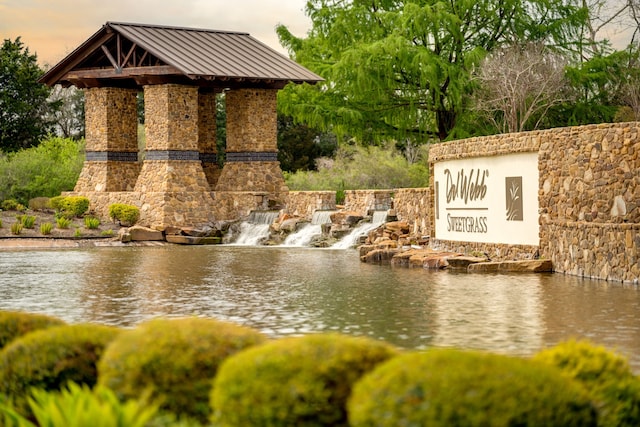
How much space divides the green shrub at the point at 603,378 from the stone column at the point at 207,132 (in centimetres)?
3761

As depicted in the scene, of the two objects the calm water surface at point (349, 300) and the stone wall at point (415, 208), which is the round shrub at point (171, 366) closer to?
the calm water surface at point (349, 300)

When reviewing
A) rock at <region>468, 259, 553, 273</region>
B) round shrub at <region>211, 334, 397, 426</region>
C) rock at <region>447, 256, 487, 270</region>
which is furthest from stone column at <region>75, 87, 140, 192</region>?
round shrub at <region>211, 334, 397, 426</region>

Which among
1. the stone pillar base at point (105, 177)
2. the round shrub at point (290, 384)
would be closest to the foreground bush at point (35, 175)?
the stone pillar base at point (105, 177)

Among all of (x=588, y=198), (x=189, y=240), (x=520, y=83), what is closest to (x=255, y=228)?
(x=189, y=240)

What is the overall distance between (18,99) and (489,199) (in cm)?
3591

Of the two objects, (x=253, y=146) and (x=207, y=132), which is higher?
(x=207, y=132)

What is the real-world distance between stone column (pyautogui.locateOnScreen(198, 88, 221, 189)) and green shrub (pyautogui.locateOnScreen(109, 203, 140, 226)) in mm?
6150

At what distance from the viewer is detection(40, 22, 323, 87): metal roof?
37.7m

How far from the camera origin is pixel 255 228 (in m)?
36.8

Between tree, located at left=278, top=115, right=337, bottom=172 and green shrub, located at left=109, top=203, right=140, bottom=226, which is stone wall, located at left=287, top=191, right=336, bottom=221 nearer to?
green shrub, located at left=109, top=203, right=140, bottom=226

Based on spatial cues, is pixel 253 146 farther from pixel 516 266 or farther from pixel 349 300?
pixel 349 300

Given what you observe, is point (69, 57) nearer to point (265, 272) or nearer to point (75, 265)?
point (75, 265)

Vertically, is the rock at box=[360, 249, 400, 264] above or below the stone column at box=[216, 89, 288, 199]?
below

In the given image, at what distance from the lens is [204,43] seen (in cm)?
4081
